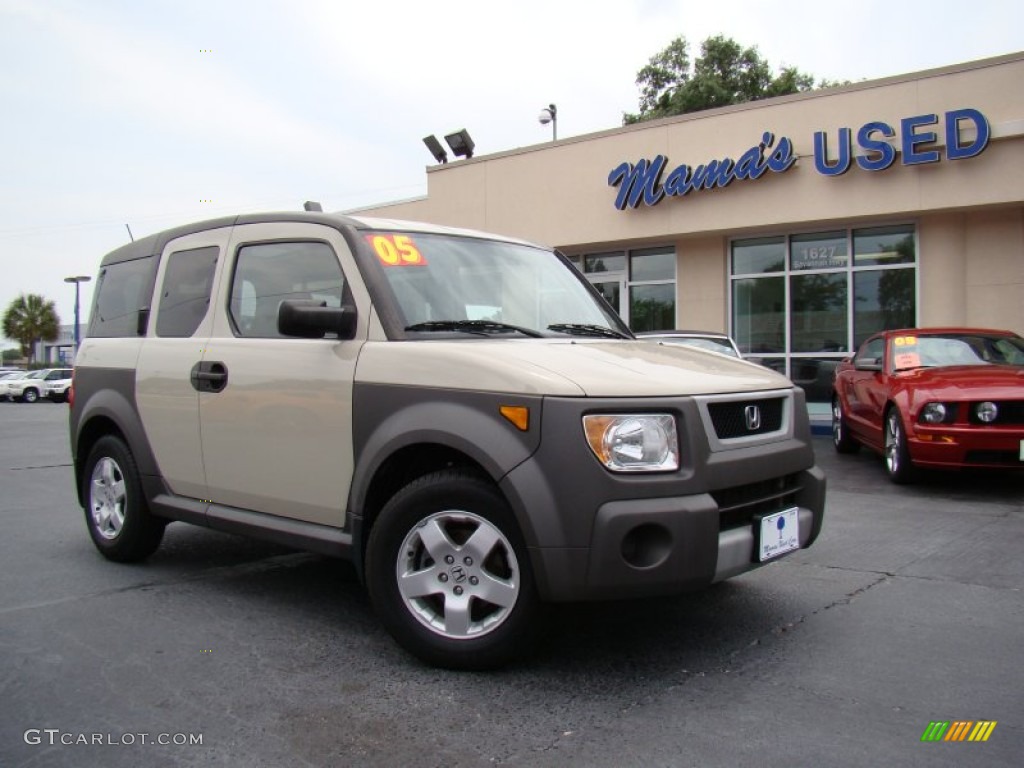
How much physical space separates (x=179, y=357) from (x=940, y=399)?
19.7ft

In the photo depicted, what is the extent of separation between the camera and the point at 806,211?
1327cm

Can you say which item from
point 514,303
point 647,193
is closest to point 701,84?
point 647,193

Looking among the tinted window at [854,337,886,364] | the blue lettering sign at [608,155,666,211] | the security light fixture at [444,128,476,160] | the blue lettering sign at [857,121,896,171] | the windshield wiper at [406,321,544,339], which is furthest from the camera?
the security light fixture at [444,128,476,160]

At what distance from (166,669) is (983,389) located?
6530 mm

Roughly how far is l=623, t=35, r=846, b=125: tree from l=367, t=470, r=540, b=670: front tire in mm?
30506

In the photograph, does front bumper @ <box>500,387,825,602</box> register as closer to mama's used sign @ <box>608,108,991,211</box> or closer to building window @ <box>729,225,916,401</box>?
building window @ <box>729,225,916,401</box>

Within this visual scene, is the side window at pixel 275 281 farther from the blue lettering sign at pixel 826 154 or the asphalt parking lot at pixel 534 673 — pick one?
the blue lettering sign at pixel 826 154

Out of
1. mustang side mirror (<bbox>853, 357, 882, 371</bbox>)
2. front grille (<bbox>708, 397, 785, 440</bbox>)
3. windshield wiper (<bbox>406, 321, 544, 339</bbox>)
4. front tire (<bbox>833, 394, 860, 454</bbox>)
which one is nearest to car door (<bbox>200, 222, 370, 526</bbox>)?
windshield wiper (<bbox>406, 321, 544, 339</bbox>)

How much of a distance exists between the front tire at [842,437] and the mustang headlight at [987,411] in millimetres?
2992

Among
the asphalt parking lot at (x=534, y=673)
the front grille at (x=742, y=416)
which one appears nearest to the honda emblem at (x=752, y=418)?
the front grille at (x=742, y=416)

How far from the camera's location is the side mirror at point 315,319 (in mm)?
3559

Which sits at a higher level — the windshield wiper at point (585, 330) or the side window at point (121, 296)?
the side window at point (121, 296)

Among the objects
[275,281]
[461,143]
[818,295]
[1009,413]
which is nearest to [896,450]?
[1009,413]

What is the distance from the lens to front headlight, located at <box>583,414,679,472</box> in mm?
3039
